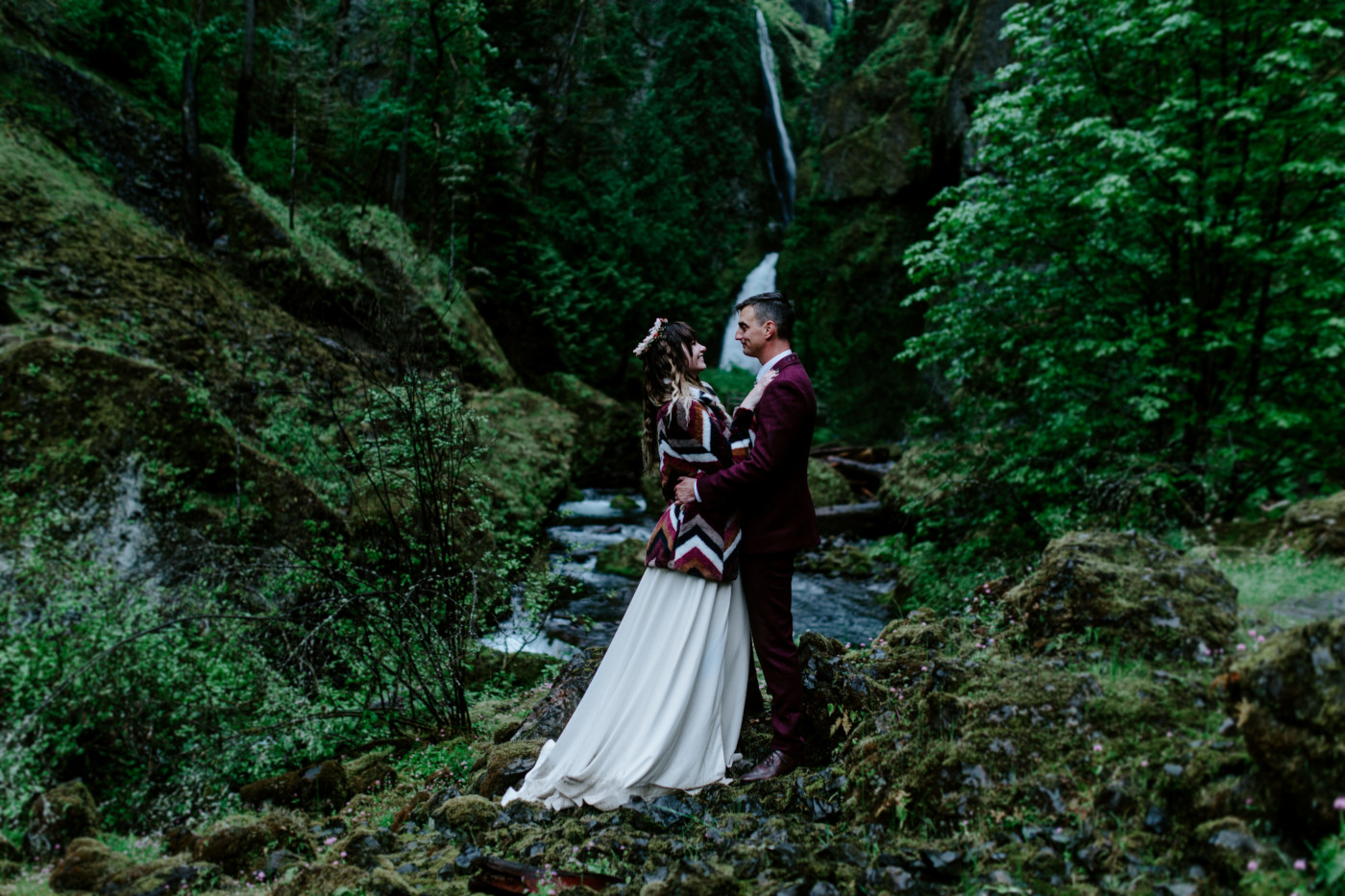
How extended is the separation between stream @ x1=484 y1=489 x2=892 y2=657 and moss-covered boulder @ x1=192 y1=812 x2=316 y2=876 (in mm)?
2641

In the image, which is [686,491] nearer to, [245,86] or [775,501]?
[775,501]

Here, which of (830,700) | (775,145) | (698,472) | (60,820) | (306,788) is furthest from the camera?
(775,145)

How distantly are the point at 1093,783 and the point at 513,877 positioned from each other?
7.43ft

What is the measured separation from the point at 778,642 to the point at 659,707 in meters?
0.68

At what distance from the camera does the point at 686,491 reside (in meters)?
3.80

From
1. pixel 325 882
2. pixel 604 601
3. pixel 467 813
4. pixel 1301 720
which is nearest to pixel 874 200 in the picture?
pixel 604 601

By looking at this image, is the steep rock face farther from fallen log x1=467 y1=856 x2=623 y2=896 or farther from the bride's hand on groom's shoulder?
fallen log x1=467 y1=856 x2=623 y2=896

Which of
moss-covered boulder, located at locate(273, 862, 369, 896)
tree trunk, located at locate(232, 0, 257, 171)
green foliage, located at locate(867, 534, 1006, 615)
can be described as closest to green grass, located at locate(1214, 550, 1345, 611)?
moss-covered boulder, located at locate(273, 862, 369, 896)

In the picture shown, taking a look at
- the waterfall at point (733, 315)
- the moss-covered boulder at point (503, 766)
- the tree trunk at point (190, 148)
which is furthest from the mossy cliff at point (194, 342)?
the waterfall at point (733, 315)

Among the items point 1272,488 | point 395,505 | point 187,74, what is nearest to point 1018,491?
point 1272,488

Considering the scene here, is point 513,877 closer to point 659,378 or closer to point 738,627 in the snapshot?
point 738,627

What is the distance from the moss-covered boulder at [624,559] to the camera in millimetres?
12297

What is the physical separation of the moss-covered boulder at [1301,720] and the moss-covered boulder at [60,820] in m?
6.01

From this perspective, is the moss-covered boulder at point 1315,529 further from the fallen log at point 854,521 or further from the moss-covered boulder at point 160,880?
the fallen log at point 854,521
